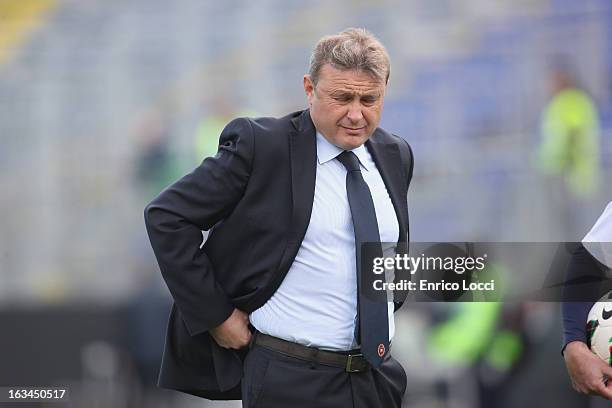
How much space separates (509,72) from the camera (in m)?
6.14

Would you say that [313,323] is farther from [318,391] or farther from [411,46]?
[411,46]

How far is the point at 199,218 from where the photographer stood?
2797mm

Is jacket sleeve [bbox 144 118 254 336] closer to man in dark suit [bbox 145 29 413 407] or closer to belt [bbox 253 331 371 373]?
man in dark suit [bbox 145 29 413 407]

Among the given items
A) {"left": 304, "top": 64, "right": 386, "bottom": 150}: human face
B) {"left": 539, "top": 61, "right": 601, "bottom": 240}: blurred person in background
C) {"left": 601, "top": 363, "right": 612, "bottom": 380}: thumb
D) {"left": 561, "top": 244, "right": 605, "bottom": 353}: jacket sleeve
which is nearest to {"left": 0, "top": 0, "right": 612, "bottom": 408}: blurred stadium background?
{"left": 539, "top": 61, "right": 601, "bottom": 240}: blurred person in background

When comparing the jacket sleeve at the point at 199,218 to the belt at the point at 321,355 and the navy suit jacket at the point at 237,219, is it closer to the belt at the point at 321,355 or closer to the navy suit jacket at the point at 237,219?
the navy suit jacket at the point at 237,219

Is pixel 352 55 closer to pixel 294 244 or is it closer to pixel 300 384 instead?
pixel 294 244

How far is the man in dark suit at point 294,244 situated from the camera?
278 cm

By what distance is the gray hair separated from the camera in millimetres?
2748

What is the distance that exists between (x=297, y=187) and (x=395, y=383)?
1.94 feet

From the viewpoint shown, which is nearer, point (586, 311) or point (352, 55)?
point (352, 55)

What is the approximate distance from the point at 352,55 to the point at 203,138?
138 inches

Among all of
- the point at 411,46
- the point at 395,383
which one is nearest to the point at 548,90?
the point at 411,46

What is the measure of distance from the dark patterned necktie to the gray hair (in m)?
0.28

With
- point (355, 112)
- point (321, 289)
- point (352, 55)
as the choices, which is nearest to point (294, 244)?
point (321, 289)
